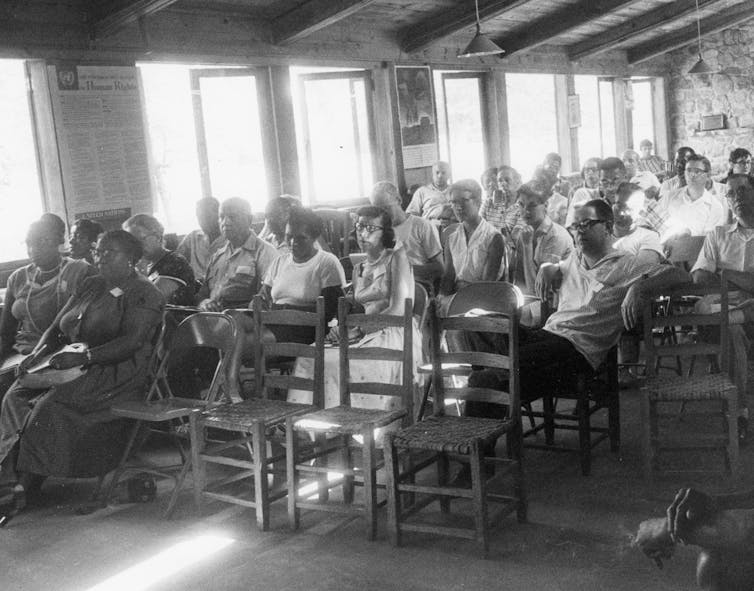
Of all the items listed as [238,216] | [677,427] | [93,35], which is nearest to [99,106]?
[93,35]

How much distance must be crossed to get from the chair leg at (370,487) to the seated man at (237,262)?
2.11 metres

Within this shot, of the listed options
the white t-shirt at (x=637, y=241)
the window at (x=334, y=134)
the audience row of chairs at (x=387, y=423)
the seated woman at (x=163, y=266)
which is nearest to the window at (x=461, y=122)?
the window at (x=334, y=134)

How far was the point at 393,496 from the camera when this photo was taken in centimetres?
377

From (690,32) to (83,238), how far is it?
1047 centimetres

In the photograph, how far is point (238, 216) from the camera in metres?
5.86

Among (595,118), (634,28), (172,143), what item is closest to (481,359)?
(172,143)

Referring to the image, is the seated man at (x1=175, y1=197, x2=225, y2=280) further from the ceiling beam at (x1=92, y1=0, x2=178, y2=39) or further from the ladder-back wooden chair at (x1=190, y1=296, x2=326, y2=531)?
the ladder-back wooden chair at (x1=190, y1=296, x2=326, y2=531)

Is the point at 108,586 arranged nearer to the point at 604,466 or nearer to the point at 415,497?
the point at 415,497

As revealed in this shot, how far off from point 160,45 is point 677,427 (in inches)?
185

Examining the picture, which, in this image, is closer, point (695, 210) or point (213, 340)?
point (213, 340)

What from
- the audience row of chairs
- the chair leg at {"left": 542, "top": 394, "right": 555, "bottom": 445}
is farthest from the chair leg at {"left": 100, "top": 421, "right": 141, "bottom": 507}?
the chair leg at {"left": 542, "top": 394, "right": 555, "bottom": 445}

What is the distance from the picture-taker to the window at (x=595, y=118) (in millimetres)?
13820

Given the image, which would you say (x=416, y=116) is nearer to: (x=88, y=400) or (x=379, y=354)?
(x=88, y=400)

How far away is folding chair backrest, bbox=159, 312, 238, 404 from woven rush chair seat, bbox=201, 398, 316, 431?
0.18 metres
